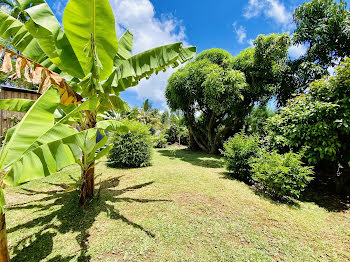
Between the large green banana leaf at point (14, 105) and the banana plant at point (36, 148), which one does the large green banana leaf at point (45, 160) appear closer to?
the banana plant at point (36, 148)

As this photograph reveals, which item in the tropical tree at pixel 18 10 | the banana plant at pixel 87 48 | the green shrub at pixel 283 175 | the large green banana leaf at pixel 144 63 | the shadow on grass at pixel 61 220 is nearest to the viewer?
the shadow on grass at pixel 61 220

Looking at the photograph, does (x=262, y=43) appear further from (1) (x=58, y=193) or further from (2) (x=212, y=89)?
(1) (x=58, y=193)

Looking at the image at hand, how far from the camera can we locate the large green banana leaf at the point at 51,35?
262cm

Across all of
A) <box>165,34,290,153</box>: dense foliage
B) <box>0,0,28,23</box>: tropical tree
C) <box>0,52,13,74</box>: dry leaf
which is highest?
<box>165,34,290,153</box>: dense foliage

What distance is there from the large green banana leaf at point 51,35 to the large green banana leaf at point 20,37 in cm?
46

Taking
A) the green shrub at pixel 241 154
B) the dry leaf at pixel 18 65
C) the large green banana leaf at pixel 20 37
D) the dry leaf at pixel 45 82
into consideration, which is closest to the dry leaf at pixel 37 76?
the dry leaf at pixel 45 82

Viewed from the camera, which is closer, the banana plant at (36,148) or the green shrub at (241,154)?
the banana plant at (36,148)

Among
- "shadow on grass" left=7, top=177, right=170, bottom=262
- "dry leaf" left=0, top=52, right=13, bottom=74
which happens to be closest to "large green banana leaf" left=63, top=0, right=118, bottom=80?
"dry leaf" left=0, top=52, right=13, bottom=74

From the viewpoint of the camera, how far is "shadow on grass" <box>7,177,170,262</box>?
7.55 feet

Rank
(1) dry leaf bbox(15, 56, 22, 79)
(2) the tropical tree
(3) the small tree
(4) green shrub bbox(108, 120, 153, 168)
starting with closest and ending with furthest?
(1) dry leaf bbox(15, 56, 22, 79) < (2) the tropical tree < (4) green shrub bbox(108, 120, 153, 168) < (3) the small tree

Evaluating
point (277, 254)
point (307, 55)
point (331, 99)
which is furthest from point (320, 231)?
point (307, 55)

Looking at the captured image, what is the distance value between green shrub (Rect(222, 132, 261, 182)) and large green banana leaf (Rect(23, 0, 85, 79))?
5.49 meters

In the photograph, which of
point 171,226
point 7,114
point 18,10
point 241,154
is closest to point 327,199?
point 241,154

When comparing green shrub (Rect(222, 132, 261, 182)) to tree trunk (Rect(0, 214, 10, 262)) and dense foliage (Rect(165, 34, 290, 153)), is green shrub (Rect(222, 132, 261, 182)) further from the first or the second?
tree trunk (Rect(0, 214, 10, 262))
